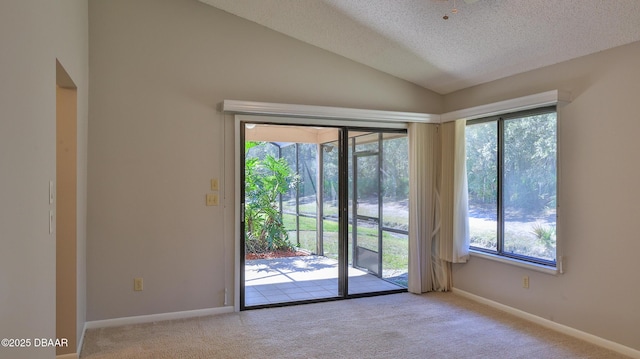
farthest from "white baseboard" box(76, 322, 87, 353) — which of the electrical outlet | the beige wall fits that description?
the beige wall

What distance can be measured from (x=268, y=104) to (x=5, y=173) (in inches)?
113

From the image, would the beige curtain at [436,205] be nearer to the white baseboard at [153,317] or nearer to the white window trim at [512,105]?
the white window trim at [512,105]

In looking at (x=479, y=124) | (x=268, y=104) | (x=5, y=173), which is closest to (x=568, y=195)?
(x=479, y=124)

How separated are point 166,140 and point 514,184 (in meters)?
3.47

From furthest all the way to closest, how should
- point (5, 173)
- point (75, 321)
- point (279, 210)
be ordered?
point (279, 210), point (75, 321), point (5, 173)

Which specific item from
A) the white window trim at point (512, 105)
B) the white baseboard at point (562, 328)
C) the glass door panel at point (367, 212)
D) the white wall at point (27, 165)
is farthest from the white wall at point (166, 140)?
the white baseboard at point (562, 328)

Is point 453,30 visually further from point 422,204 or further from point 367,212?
point 367,212

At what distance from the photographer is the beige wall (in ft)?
10.9

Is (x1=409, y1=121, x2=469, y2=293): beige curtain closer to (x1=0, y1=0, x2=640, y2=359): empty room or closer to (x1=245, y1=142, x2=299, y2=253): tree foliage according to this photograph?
(x1=0, y1=0, x2=640, y2=359): empty room

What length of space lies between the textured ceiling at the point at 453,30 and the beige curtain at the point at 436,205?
68 cm

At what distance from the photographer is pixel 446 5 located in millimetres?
3426

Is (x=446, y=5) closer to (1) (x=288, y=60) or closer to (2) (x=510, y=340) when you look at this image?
(1) (x=288, y=60)

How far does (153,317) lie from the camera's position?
3998 millimetres

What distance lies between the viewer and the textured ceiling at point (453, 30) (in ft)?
10.5
